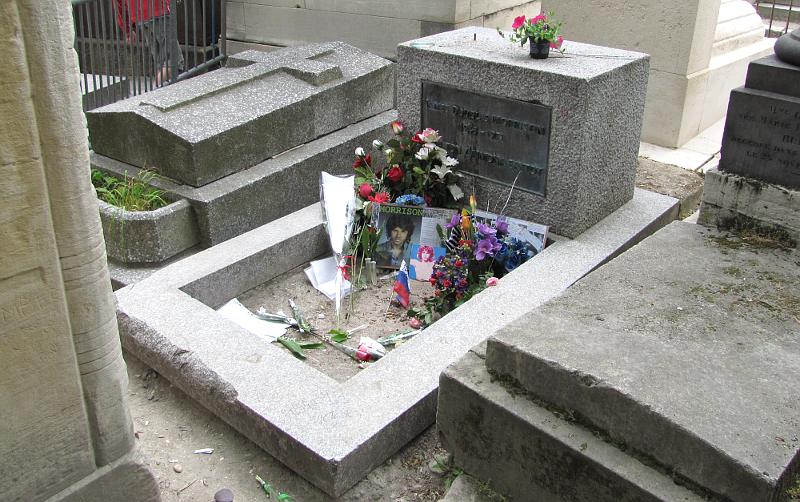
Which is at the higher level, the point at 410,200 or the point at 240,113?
the point at 240,113

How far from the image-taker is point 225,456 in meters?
3.27

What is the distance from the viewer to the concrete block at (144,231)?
425cm

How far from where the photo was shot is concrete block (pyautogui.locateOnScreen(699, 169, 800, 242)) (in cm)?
372

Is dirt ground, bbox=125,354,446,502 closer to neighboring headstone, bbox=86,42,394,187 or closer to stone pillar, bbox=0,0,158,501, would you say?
stone pillar, bbox=0,0,158,501

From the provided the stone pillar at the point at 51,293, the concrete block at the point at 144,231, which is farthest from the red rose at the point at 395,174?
the stone pillar at the point at 51,293

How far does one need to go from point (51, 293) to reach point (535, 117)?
284 centimetres

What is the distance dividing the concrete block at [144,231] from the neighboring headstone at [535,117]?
1573mm

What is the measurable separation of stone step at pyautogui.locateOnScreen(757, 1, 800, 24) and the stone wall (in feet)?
15.3

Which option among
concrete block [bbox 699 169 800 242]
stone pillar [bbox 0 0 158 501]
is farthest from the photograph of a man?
stone pillar [bbox 0 0 158 501]

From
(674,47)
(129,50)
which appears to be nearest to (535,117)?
(674,47)

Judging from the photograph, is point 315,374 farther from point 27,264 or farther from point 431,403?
point 27,264

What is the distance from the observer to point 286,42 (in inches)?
310

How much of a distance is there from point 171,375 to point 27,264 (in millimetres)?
1398

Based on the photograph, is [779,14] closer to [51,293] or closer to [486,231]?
[486,231]
